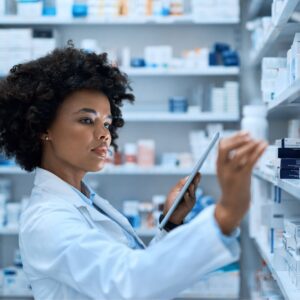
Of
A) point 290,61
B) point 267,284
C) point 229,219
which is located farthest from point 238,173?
point 267,284

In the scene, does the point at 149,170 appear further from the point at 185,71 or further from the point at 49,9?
the point at 49,9

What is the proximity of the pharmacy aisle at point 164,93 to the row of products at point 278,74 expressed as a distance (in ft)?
1.91

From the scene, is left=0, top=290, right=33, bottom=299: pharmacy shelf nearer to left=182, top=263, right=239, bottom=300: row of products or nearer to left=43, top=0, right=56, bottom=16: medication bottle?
left=182, top=263, right=239, bottom=300: row of products

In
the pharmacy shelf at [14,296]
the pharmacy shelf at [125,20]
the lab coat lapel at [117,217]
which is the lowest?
the pharmacy shelf at [14,296]

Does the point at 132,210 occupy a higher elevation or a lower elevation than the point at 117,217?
lower

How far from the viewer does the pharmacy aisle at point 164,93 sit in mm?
3906

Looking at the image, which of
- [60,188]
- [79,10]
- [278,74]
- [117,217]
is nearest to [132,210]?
[79,10]

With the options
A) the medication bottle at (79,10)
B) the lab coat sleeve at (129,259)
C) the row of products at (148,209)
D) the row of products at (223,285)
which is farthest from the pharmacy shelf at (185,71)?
the lab coat sleeve at (129,259)

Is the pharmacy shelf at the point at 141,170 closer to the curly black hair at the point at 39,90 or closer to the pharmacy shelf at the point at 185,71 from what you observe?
the pharmacy shelf at the point at 185,71

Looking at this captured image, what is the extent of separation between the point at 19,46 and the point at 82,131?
2.59m

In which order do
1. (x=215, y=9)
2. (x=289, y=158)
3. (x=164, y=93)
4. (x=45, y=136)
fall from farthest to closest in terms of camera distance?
(x=164, y=93) → (x=215, y=9) → (x=289, y=158) → (x=45, y=136)

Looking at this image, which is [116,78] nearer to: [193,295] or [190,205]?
[190,205]

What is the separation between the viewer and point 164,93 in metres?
4.32

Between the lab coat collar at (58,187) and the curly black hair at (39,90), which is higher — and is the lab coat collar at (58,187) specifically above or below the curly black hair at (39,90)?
below
